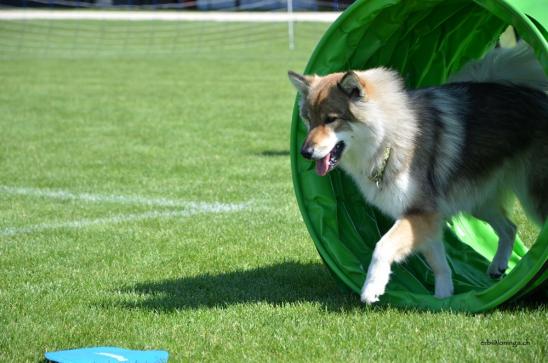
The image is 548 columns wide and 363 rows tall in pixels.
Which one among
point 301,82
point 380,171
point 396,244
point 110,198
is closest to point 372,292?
point 396,244

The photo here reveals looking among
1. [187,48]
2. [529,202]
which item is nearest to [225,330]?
[529,202]

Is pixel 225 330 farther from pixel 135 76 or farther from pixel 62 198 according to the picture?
pixel 135 76

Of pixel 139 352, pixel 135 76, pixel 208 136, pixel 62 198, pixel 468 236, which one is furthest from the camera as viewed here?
pixel 135 76

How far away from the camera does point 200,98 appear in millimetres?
17734

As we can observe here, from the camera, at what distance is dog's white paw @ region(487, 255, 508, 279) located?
610 centimetres

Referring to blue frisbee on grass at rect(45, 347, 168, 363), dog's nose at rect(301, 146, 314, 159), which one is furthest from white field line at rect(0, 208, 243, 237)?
blue frisbee on grass at rect(45, 347, 168, 363)

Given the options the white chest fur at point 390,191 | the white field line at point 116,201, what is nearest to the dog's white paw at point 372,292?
the white chest fur at point 390,191

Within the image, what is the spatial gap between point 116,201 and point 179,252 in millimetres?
2052

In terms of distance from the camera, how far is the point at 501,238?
6238 mm

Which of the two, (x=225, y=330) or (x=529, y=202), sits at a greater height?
(x=529, y=202)

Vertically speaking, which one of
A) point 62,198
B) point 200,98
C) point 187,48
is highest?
point 62,198

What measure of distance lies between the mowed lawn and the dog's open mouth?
33.0 inches

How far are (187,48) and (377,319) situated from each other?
2827 cm

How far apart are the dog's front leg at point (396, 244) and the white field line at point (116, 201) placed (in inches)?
129
